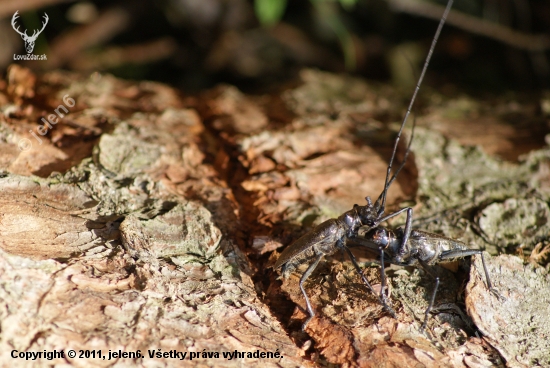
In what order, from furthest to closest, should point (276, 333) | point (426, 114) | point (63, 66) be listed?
1. point (63, 66)
2. point (426, 114)
3. point (276, 333)

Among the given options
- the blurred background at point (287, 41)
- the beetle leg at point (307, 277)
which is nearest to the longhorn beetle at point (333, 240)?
the beetle leg at point (307, 277)

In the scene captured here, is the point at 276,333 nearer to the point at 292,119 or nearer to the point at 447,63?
the point at 292,119

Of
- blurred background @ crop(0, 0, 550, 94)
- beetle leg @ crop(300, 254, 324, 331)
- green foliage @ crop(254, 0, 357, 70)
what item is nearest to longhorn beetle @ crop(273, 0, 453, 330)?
beetle leg @ crop(300, 254, 324, 331)

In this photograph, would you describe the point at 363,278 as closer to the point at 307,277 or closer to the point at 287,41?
the point at 307,277

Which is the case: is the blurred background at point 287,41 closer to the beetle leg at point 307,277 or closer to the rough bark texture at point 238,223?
the rough bark texture at point 238,223

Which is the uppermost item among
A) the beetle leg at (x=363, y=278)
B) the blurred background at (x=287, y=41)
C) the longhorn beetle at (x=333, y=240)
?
the blurred background at (x=287, y=41)

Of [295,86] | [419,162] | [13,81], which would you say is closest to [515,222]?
[419,162]

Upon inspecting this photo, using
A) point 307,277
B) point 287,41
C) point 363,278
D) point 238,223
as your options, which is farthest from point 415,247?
point 287,41
